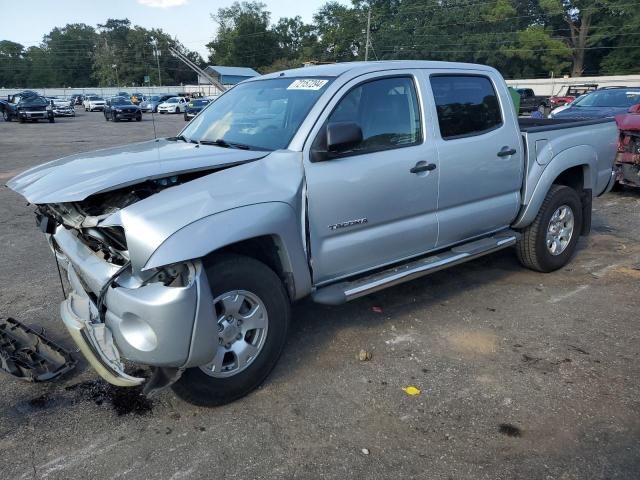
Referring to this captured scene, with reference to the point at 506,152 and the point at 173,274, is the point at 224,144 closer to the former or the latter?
the point at 173,274

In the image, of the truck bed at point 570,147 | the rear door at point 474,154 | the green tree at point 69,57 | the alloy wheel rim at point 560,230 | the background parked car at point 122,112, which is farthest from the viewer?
the green tree at point 69,57

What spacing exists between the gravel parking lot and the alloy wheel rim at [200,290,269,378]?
268 millimetres

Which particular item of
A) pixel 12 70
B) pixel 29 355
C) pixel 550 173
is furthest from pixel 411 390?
pixel 12 70

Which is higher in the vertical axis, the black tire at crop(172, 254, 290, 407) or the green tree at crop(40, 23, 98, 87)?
the green tree at crop(40, 23, 98, 87)

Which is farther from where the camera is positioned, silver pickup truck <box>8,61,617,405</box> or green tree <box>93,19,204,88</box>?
green tree <box>93,19,204,88</box>

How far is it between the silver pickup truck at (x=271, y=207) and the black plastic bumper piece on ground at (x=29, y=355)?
49 cm

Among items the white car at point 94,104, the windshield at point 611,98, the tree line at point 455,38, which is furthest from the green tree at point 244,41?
the windshield at point 611,98

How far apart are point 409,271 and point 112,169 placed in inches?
84.9

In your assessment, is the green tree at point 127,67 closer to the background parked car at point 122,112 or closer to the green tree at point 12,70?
the green tree at point 12,70

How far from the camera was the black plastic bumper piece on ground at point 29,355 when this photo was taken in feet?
11.0

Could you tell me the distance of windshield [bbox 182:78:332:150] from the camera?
11.8ft

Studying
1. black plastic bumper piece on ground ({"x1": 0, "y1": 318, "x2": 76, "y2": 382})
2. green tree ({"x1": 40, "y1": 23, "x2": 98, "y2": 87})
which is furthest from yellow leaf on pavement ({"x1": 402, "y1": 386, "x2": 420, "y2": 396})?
green tree ({"x1": 40, "y1": 23, "x2": 98, "y2": 87})

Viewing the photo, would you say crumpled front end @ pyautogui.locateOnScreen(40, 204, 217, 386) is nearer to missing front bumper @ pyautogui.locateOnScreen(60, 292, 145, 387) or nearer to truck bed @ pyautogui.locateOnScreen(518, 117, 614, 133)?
missing front bumper @ pyautogui.locateOnScreen(60, 292, 145, 387)

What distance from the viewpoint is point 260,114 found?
3918 millimetres
